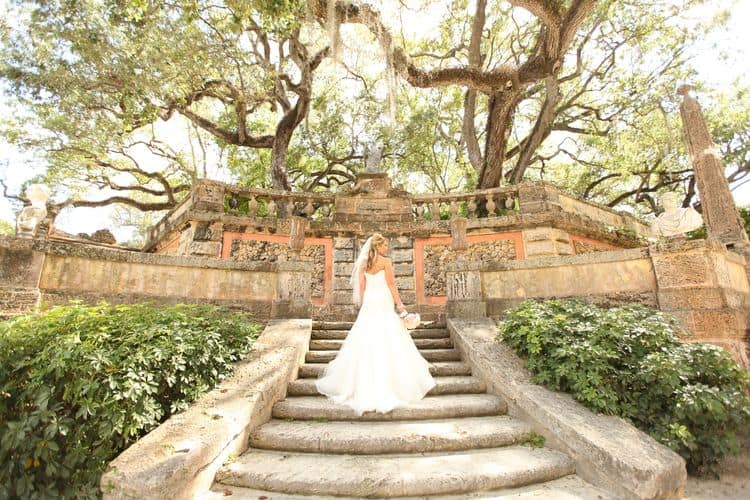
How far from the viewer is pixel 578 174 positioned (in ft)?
59.8

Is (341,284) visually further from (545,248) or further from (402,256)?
(545,248)

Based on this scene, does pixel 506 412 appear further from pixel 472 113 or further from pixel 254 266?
pixel 472 113

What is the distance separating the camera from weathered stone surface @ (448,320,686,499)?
284cm

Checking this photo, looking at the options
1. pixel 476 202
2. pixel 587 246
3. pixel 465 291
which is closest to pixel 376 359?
pixel 465 291

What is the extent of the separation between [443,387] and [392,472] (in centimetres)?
178

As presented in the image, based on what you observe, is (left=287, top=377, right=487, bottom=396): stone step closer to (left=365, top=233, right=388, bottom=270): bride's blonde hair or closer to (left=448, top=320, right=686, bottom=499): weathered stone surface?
(left=448, top=320, right=686, bottom=499): weathered stone surface

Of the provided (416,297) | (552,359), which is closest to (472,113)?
(416,297)

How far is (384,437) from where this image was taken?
3.46 meters

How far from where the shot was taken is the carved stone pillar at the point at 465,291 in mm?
6524

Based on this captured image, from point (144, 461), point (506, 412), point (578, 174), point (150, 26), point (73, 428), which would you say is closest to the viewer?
point (144, 461)

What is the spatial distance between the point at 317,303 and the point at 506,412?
6230 millimetres

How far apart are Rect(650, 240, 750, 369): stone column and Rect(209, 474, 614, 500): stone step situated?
3.56m

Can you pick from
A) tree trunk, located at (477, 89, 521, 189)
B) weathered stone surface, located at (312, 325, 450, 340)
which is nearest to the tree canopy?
tree trunk, located at (477, 89, 521, 189)

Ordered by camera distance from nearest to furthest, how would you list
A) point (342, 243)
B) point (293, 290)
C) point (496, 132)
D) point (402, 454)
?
point (402, 454)
point (293, 290)
point (342, 243)
point (496, 132)
